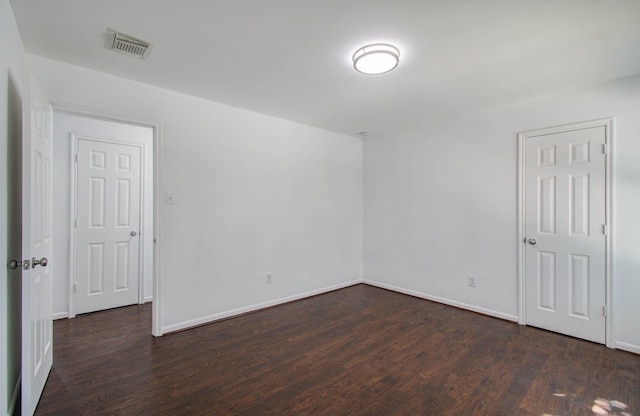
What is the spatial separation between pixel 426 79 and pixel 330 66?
919 millimetres

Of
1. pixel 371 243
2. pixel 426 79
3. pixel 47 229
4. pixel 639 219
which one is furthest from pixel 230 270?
pixel 639 219

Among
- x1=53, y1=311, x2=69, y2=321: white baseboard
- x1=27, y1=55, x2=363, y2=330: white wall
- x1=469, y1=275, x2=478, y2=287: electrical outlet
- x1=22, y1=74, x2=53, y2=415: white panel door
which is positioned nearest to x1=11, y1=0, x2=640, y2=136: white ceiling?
x1=27, y1=55, x2=363, y2=330: white wall

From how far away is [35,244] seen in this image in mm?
1883

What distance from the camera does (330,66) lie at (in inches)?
97.1

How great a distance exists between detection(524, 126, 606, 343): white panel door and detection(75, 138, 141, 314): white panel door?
486 centimetres

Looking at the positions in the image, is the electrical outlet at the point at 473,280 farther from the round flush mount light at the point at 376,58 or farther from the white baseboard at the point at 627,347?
the round flush mount light at the point at 376,58

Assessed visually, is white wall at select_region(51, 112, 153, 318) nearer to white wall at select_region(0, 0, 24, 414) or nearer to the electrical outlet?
white wall at select_region(0, 0, 24, 414)

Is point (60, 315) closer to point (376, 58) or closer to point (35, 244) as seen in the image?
point (35, 244)

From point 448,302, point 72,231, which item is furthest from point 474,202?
point 72,231

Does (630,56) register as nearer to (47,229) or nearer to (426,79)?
(426,79)

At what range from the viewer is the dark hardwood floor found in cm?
193

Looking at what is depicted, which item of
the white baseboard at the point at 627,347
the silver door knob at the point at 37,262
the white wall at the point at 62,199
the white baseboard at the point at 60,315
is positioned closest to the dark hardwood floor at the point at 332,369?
the white baseboard at the point at 627,347

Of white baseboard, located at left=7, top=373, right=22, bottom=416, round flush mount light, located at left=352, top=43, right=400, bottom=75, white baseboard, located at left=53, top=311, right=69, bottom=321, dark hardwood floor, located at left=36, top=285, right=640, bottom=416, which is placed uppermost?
round flush mount light, located at left=352, top=43, right=400, bottom=75

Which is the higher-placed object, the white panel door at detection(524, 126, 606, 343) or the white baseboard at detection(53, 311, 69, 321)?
the white panel door at detection(524, 126, 606, 343)
